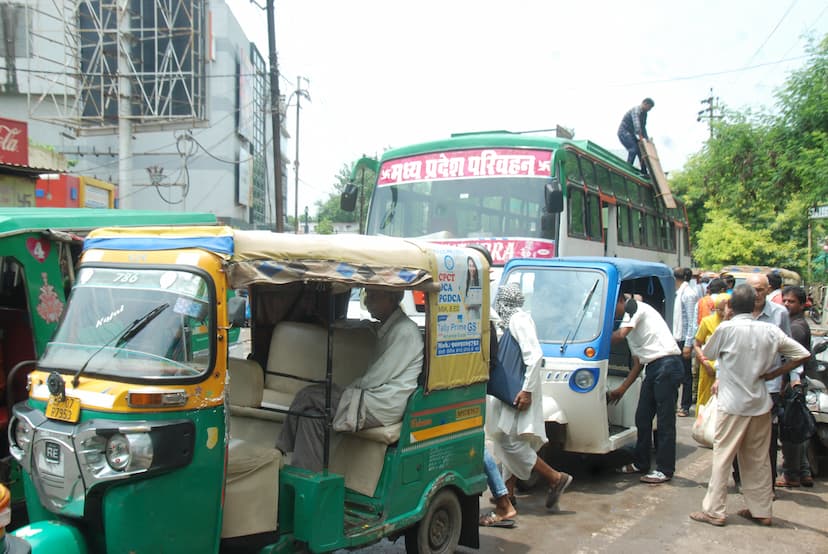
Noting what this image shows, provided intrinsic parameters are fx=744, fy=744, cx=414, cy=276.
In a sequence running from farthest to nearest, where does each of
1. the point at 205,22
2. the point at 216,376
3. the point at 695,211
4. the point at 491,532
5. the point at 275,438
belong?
1. the point at 695,211
2. the point at 205,22
3. the point at 491,532
4. the point at 275,438
5. the point at 216,376

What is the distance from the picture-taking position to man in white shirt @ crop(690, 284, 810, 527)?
568 centimetres

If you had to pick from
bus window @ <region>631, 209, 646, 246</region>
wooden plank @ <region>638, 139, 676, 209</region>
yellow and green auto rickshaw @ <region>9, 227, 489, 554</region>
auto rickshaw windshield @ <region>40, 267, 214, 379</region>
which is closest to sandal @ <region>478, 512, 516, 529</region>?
yellow and green auto rickshaw @ <region>9, 227, 489, 554</region>

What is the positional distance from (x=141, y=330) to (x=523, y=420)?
3.19 metres

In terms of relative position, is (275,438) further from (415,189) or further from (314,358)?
(415,189)

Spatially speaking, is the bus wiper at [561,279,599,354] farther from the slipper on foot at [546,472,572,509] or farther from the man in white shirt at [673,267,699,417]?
the man in white shirt at [673,267,699,417]

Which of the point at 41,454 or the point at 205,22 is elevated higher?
the point at 205,22

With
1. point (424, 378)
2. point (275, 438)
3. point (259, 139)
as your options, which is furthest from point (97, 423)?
point (259, 139)

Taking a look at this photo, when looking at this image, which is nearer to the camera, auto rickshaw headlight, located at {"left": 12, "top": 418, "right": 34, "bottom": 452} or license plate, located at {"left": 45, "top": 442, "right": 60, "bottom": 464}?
license plate, located at {"left": 45, "top": 442, "right": 60, "bottom": 464}

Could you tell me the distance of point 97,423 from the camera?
3.27 meters

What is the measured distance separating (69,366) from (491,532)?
11.4 feet

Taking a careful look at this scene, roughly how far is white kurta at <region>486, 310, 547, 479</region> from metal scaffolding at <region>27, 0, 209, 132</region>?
73.1ft

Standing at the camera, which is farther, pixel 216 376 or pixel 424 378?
pixel 424 378

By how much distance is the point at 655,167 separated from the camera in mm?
15867

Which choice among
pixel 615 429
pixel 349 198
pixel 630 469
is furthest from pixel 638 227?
pixel 630 469
